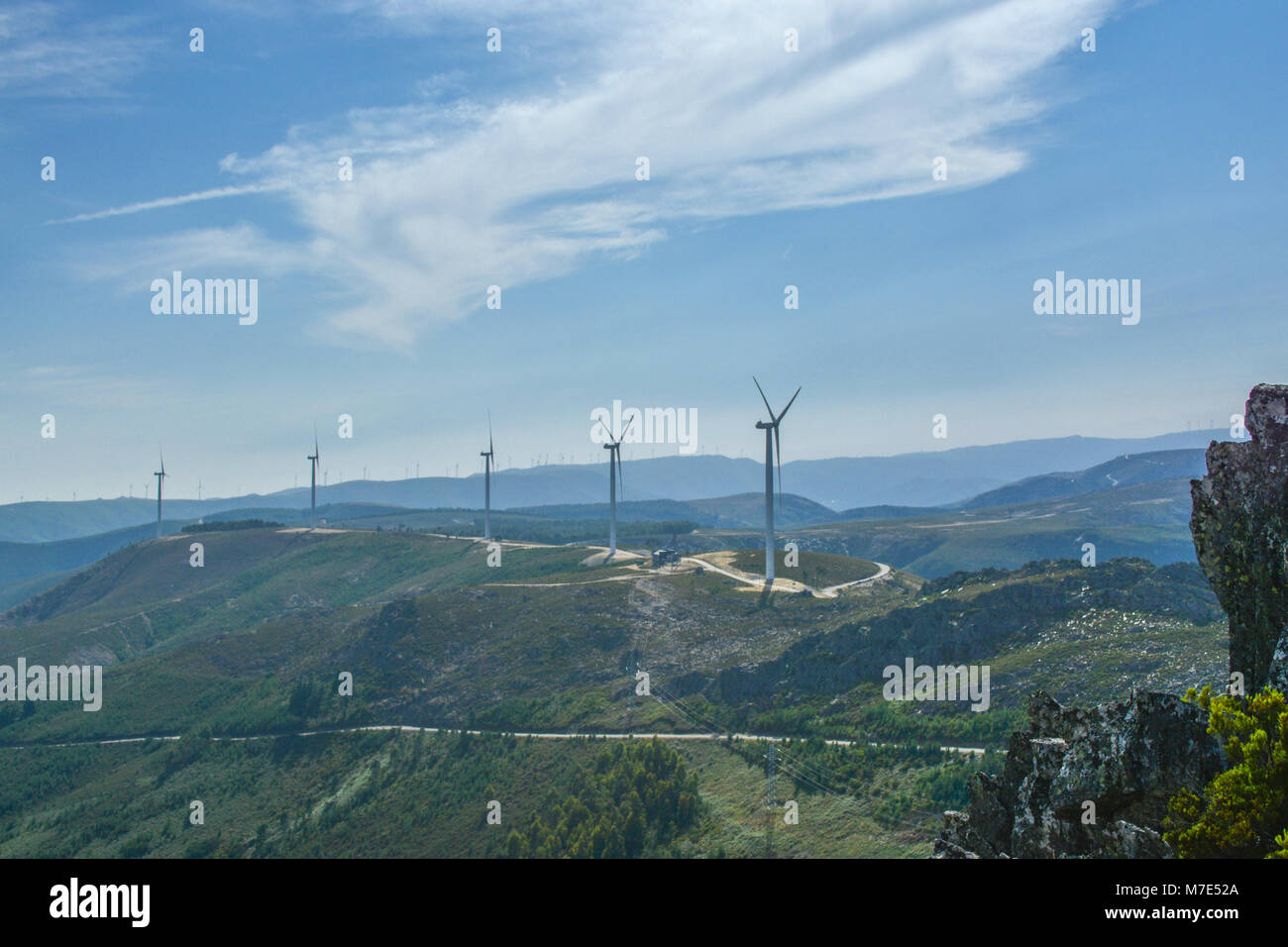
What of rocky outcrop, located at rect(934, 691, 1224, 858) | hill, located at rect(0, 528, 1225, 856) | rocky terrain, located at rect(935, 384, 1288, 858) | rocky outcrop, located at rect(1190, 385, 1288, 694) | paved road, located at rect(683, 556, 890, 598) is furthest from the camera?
paved road, located at rect(683, 556, 890, 598)

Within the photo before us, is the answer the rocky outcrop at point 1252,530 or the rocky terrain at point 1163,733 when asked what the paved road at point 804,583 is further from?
the rocky outcrop at point 1252,530

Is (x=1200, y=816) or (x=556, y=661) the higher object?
(x=1200, y=816)

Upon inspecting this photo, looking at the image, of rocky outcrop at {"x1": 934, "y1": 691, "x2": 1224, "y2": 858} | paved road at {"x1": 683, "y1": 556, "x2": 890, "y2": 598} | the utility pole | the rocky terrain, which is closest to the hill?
the utility pole

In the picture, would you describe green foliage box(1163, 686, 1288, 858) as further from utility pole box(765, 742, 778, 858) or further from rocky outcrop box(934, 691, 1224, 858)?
utility pole box(765, 742, 778, 858)

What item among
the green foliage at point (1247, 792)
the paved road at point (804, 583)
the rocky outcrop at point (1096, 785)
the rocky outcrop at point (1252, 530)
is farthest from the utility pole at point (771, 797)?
the paved road at point (804, 583)
